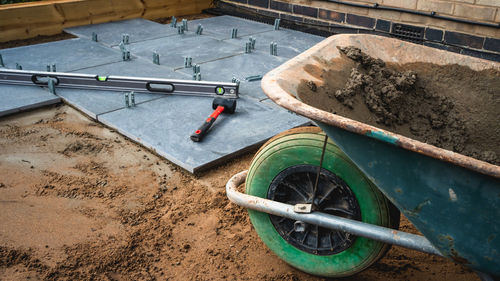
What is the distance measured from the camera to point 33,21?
624 centimetres

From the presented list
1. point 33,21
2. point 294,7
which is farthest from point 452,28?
point 33,21

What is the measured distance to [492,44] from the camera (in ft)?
16.6

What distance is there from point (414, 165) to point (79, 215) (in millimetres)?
2110

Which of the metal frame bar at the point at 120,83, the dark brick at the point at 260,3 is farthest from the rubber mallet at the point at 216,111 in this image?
the dark brick at the point at 260,3

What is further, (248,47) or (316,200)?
(248,47)

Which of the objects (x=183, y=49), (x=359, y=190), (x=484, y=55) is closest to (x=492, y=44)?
(x=484, y=55)

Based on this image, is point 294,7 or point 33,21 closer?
point 33,21

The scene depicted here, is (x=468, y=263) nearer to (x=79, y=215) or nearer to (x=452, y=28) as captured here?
(x=79, y=215)

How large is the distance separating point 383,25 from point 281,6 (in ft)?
6.11

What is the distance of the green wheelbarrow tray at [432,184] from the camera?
161cm

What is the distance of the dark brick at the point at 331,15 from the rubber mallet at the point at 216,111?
319 cm

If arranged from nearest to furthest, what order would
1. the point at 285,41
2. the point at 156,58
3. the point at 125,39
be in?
the point at 156,58 → the point at 125,39 → the point at 285,41

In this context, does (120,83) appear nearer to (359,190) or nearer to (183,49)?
(183,49)

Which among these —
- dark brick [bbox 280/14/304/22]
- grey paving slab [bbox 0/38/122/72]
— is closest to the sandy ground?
grey paving slab [bbox 0/38/122/72]
